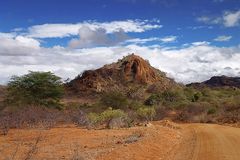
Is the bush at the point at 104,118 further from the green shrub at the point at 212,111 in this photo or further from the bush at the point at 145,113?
the green shrub at the point at 212,111

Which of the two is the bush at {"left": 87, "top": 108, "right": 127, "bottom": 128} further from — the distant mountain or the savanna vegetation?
the distant mountain

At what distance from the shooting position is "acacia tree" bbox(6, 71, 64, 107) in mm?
51325

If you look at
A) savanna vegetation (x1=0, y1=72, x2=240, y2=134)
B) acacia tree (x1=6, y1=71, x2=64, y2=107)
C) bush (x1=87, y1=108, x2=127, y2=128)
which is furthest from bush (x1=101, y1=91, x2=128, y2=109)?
bush (x1=87, y1=108, x2=127, y2=128)

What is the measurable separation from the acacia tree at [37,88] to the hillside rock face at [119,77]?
51.7 meters

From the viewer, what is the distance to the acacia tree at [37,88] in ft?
168

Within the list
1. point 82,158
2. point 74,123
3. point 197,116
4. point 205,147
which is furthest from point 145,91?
point 82,158

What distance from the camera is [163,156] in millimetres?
19203

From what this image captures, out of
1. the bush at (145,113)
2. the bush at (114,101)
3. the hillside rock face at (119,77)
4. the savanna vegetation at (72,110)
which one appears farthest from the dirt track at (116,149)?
the hillside rock face at (119,77)

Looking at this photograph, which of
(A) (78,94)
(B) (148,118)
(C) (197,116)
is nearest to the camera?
(B) (148,118)

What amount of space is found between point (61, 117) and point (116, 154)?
19.0 m

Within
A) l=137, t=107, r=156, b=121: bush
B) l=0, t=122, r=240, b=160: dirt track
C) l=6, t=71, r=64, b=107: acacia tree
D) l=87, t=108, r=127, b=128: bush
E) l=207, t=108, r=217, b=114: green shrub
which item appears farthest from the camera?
l=207, t=108, r=217, b=114: green shrub

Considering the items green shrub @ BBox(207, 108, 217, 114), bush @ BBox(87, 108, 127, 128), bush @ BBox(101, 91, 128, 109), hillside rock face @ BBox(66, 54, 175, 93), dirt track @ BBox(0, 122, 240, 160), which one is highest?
hillside rock face @ BBox(66, 54, 175, 93)

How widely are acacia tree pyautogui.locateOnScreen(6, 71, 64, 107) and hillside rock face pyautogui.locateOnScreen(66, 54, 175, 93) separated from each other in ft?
170

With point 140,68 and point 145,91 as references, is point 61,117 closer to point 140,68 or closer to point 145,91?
point 145,91
